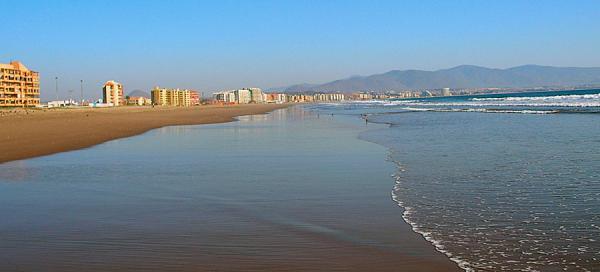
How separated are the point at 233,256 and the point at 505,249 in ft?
7.63

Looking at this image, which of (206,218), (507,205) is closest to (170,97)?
(206,218)

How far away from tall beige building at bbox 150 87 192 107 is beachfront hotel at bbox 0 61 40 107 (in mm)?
57051

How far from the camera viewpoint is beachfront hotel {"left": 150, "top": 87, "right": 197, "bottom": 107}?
157250 mm

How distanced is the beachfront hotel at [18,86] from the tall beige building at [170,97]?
187 feet

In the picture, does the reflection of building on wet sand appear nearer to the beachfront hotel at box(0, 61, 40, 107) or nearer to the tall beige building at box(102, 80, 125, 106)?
the beachfront hotel at box(0, 61, 40, 107)

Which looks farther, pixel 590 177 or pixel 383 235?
pixel 590 177

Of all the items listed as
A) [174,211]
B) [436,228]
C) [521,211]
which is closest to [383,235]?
[436,228]

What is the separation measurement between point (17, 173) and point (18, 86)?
90983 millimetres

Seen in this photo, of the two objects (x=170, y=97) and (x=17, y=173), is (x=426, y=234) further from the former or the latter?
(x=170, y=97)

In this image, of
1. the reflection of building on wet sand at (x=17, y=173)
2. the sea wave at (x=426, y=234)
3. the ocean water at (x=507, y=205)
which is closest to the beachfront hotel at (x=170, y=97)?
the reflection of building on wet sand at (x=17, y=173)

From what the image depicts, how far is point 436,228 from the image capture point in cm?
556

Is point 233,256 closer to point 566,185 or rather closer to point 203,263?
point 203,263

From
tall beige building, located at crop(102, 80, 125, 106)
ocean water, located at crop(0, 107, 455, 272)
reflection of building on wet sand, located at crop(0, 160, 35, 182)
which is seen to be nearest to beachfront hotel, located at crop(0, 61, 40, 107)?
tall beige building, located at crop(102, 80, 125, 106)

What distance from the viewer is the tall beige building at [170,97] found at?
516 ft
